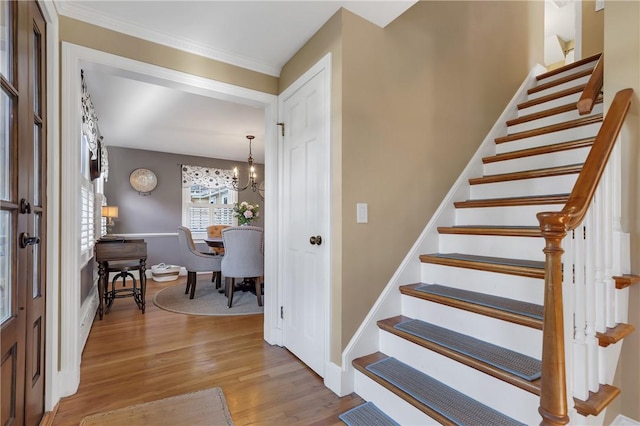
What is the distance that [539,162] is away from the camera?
247cm

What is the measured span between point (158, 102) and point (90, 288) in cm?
239

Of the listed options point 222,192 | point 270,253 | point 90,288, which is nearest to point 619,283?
point 270,253

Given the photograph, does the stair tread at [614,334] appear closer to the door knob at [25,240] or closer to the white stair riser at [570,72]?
the door knob at [25,240]

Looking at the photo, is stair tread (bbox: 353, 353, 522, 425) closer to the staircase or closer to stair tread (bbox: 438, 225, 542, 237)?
the staircase

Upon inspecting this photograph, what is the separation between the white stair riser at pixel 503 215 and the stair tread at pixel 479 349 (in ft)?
3.14

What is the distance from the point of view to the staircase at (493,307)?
1339 mm

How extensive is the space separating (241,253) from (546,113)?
3.53 m

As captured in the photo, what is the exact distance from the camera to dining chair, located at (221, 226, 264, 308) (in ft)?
12.8

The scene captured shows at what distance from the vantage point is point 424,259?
2.29m

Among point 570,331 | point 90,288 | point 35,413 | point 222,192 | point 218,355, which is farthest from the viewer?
point 222,192

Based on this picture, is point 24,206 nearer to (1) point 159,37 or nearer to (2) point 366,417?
(1) point 159,37

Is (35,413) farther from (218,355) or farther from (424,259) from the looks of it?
(424,259)

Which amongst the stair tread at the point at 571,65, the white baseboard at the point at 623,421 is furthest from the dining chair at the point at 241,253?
the stair tread at the point at 571,65

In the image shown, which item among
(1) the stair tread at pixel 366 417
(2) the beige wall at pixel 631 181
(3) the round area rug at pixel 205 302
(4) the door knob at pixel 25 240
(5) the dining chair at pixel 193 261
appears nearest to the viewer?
(4) the door knob at pixel 25 240
